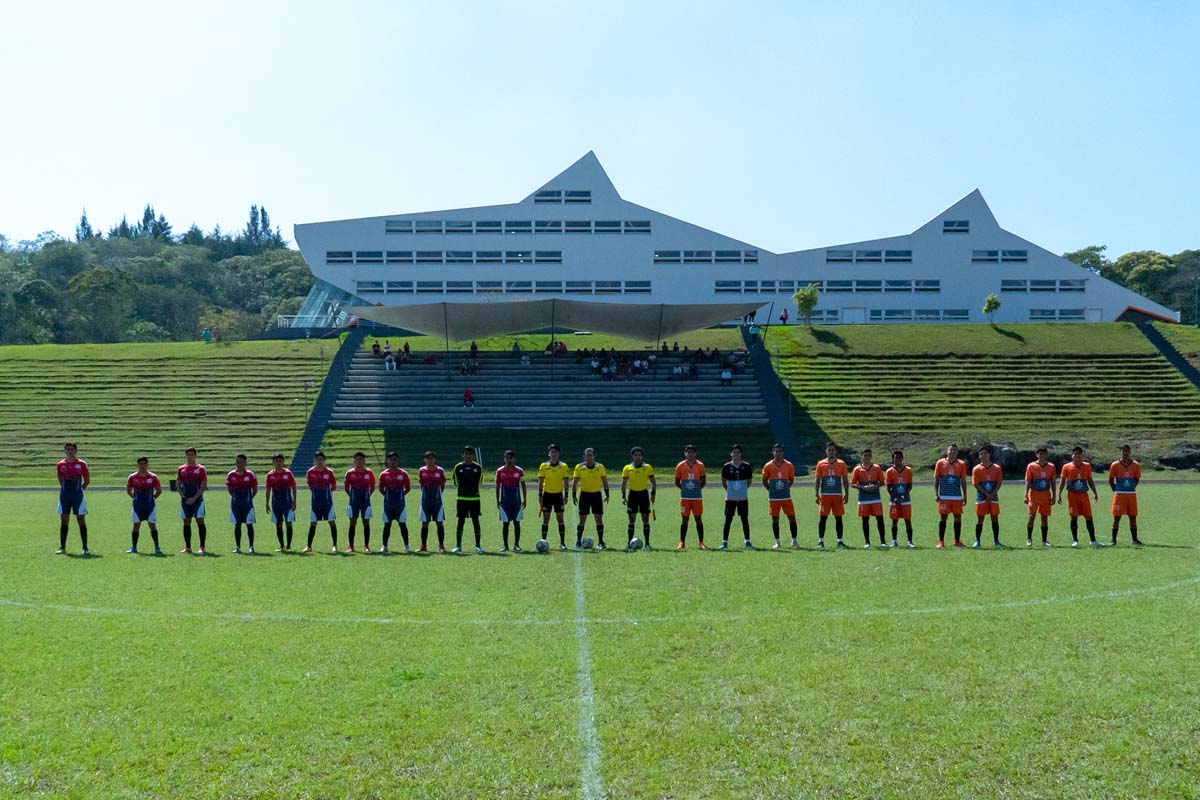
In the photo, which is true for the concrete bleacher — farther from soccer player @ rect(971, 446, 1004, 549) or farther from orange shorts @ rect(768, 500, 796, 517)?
soccer player @ rect(971, 446, 1004, 549)

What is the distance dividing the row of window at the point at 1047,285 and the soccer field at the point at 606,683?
208 ft

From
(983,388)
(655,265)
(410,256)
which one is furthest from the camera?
(655,265)

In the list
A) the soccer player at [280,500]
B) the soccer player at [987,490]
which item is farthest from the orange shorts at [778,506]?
the soccer player at [280,500]

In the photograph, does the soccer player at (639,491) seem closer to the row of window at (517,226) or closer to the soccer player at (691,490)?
the soccer player at (691,490)

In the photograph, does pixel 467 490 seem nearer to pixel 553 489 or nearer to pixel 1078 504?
pixel 553 489

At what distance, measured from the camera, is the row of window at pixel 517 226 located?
228ft

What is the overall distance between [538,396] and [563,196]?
79.8 feet

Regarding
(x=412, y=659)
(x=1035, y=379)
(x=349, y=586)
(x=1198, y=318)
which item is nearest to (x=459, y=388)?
(x=1035, y=379)

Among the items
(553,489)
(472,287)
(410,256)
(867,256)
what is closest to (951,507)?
(553,489)

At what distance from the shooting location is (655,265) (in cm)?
7044

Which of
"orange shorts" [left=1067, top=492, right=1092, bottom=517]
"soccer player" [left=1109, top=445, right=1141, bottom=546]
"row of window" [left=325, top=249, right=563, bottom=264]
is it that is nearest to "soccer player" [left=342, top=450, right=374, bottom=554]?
"orange shorts" [left=1067, top=492, right=1092, bottom=517]

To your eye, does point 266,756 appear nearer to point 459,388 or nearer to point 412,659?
point 412,659

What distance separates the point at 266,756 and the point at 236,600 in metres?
6.12

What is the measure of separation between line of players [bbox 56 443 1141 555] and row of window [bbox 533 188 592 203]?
53.9 metres
